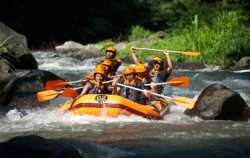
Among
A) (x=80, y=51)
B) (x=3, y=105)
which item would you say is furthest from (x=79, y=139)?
(x=80, y=51)

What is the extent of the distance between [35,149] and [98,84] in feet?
11.3

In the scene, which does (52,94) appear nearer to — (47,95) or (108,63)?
(47,95)

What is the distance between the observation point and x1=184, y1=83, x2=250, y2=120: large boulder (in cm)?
779

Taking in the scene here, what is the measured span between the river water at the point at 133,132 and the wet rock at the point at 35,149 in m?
0.52

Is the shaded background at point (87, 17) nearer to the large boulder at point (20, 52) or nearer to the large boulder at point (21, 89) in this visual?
the large boulder at point (20, 52)

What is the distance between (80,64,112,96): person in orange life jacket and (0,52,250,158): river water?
64cm

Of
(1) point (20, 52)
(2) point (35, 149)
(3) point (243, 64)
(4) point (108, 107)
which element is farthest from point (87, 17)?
(2) point (35, 149)

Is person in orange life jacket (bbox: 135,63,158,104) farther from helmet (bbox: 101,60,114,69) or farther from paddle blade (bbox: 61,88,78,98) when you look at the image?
paddle blade (bbox: 61,88,78,98)

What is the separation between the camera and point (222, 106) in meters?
7.81

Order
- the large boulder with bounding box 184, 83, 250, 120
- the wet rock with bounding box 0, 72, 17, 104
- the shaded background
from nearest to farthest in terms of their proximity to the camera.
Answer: the large boulder with bounding box 184, 83, 250, 120, the wet rock with bounding box 0, 72, 17, 104, the shaded background

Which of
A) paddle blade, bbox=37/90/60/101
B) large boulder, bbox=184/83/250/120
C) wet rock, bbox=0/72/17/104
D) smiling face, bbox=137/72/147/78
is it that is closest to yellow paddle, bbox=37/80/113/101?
paddle blade, bbox=37/90/60/101

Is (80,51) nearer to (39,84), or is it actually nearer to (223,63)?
(223,63)

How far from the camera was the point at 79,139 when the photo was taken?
6.15 m

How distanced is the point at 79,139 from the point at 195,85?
584cm
